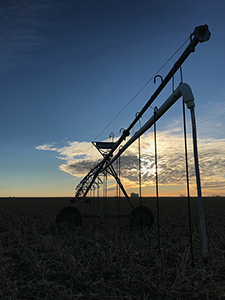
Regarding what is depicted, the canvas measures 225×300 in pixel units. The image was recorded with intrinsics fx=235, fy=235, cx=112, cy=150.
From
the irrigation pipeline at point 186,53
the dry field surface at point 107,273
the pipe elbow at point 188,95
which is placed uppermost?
the irrigation pipeline at point 186,53

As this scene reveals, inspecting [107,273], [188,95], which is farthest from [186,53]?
[107,273]

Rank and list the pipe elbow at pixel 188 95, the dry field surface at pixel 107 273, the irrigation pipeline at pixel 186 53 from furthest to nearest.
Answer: the pipe elbow at pixel 188 95 → the irrigation pipeline at pixel 186 53 → the dry field surface at pixel 107 273

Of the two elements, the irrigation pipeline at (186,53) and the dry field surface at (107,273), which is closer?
the dry field surface at (107,273)

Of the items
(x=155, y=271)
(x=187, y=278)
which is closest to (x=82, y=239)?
(x=155, y=271)

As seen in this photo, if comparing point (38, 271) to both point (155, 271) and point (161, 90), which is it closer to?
point (155, 271)

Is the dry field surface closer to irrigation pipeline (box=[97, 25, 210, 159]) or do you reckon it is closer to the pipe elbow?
the pipe elbow

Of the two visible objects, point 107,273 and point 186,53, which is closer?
point 186,53

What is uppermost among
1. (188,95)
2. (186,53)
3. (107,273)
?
(186,53)

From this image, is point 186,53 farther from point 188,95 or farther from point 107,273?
point 107,273

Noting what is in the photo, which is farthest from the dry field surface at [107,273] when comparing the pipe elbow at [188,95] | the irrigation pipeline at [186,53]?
the irrigation pipeline at [186,53]

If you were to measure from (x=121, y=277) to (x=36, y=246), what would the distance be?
4020mm

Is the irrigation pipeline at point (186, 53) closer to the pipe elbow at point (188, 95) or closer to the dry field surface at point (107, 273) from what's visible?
the pipe elbow at point (188, 95)

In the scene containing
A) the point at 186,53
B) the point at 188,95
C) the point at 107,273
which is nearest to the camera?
the point at 186,53

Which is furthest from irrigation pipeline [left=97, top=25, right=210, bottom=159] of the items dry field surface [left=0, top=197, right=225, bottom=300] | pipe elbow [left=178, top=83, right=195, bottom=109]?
dry field surface [left=0, top=197, right=225, bottom=300]
